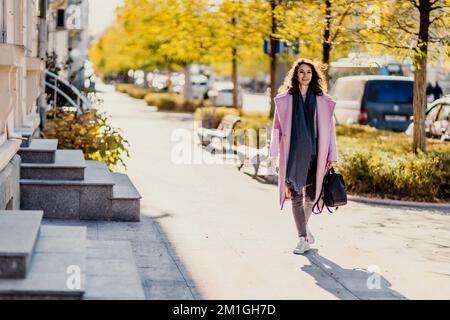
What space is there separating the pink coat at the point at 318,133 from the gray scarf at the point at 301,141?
48 millimetres

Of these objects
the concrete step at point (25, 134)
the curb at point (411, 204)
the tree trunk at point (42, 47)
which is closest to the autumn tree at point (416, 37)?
the curb at point (411, 204)

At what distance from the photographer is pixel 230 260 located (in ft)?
29.2

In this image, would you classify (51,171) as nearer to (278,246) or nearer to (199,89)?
(278,246)

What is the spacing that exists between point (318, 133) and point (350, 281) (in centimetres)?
173

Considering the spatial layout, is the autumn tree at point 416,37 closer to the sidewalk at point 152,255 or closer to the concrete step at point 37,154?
the sidewalk at point 152,255

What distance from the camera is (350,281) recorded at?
26.7 ft

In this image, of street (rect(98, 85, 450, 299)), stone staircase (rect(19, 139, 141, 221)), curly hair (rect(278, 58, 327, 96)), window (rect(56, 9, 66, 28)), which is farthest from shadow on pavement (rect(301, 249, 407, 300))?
window (rect(56, 9, 66, 28))

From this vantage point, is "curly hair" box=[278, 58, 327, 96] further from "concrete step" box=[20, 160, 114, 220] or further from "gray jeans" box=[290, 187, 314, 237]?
"concrete step" box=[20, 160, 114, 220]

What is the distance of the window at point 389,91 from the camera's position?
81.6 feet

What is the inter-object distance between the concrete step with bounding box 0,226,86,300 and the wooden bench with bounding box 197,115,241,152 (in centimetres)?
1200

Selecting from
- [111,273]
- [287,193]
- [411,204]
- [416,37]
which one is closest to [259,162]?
[416,37]
